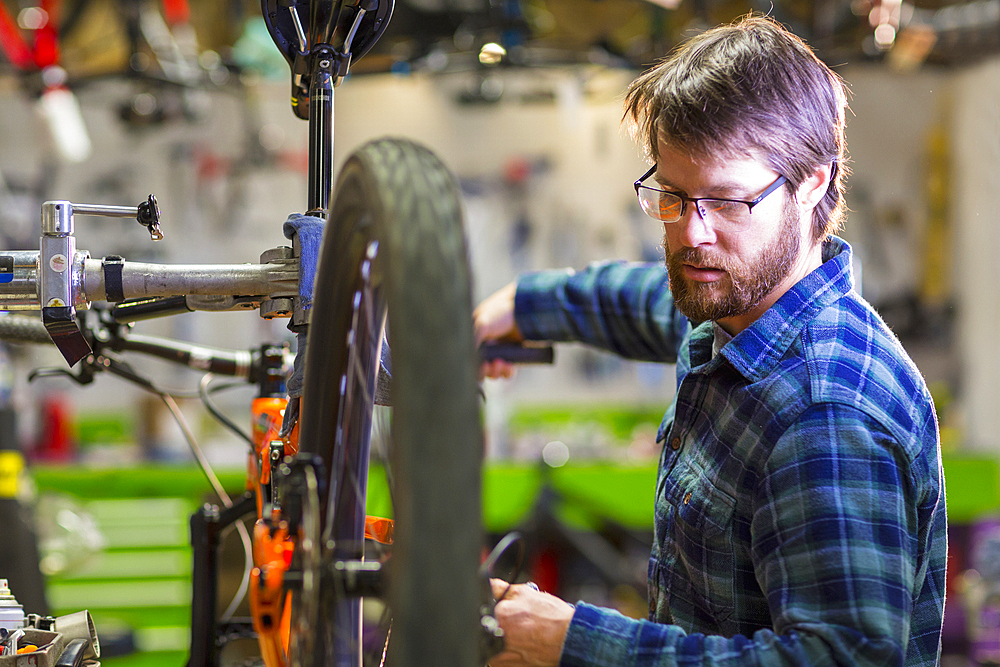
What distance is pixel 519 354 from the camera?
1373 millimetres

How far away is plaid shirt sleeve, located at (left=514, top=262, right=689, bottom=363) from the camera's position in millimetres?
1394

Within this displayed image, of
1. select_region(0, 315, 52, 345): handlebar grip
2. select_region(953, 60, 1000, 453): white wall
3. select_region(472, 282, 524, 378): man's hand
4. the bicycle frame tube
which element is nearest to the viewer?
the bicycle frame tube

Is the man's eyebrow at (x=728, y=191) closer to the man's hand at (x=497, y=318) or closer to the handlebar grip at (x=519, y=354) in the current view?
the handlebar grip at (x=519, y=354)

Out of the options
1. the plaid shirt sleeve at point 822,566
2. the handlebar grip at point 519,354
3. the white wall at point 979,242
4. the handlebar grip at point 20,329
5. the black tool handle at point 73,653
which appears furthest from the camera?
the white wall at point 979,242

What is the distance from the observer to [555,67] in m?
3.12

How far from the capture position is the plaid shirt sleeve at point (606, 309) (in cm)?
139

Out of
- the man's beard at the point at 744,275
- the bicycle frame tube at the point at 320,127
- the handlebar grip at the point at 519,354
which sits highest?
the bicycle frame tube at the point at 320,127

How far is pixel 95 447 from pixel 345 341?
3.39m

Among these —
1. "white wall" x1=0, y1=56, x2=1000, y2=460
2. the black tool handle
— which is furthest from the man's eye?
"white wall" x1=0, y1=56, x2=1000, y2=460

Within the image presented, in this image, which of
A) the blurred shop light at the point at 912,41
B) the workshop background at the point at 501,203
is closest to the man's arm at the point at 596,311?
the workshop background at the point at 501,203

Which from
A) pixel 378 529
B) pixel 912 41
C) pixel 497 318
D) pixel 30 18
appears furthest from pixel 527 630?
pixel 30 18

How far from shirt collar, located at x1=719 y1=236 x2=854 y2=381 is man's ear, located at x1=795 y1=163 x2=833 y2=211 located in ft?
0.22

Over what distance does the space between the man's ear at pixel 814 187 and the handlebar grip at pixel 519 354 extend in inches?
19.7

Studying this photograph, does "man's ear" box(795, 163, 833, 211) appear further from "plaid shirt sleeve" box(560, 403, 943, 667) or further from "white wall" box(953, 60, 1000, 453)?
"white wall" box(953, 60, 1000, 453)
